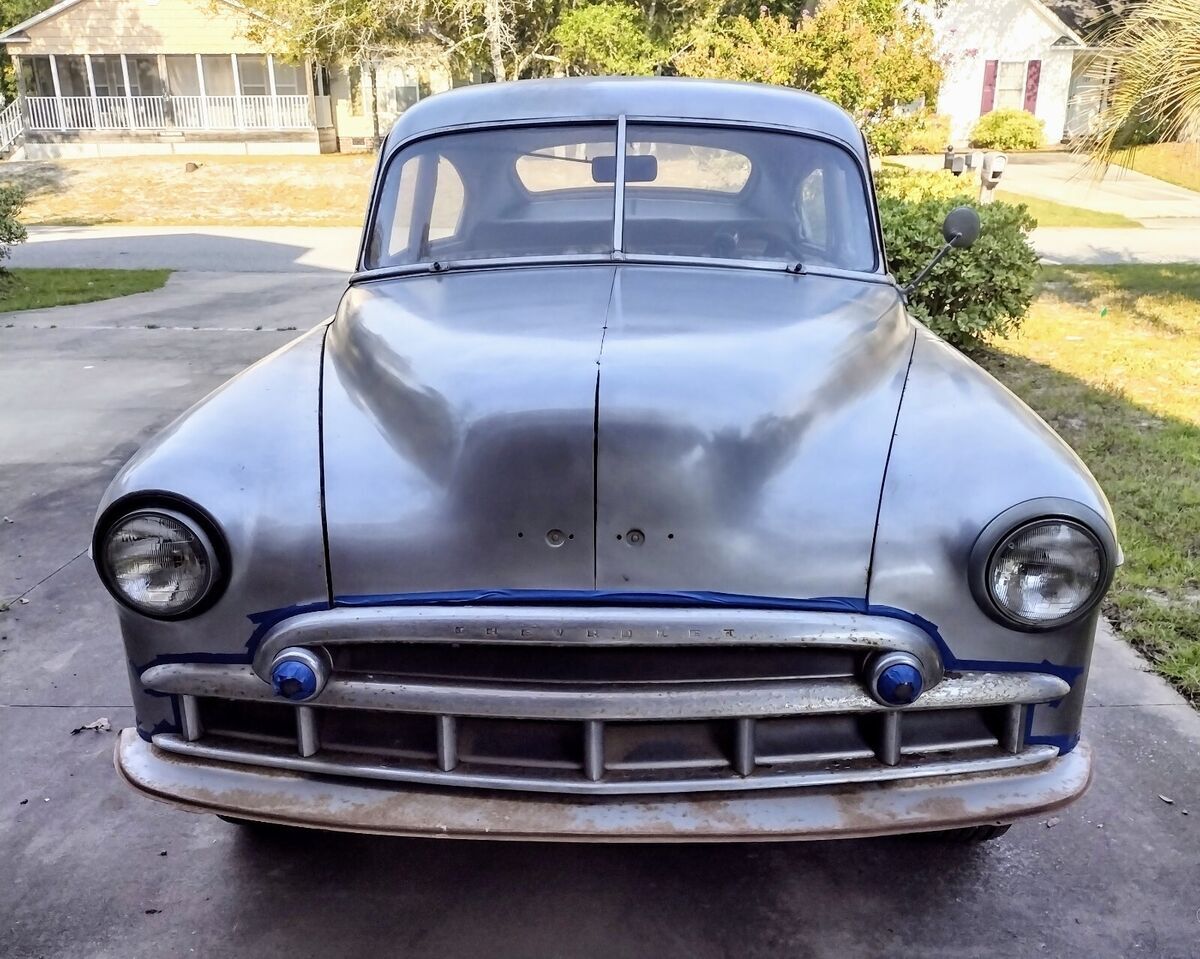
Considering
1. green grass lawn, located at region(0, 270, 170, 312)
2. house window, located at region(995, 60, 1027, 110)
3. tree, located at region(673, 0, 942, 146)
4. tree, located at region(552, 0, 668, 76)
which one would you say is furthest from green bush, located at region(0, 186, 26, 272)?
house window, located at region(995, 60, 1027, 110)

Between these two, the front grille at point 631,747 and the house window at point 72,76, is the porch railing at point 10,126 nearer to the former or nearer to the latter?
the house window at point 72,76

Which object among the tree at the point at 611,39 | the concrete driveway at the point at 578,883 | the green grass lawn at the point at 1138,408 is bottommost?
the green grass lawn at the point at 1138,408

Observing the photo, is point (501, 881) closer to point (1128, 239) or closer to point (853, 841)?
point (853, 841)

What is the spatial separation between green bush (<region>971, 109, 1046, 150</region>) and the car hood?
30095 mm

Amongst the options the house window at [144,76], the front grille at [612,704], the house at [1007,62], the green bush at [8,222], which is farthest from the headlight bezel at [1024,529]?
the house window at [144,76]

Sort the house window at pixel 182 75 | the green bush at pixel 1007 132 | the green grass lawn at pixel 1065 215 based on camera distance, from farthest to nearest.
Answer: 1. the house window at pixel 182 75
2. the green bush at pixel 1007 132
3. the green grass lawn at pixel 1065 215

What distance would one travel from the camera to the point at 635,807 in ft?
7.04

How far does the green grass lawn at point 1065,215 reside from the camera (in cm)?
1686

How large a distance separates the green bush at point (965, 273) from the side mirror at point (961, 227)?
3.78 m

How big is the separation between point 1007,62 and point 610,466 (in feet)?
113

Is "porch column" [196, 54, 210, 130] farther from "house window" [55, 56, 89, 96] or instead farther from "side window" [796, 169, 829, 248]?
"side window" [796, 169, 829, 248]

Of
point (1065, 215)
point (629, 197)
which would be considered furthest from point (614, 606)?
point (1065, 215)

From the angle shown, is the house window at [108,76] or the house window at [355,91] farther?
the house window at [108,76]

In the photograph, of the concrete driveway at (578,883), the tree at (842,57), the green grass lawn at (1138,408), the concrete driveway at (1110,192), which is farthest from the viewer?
the concrete driveway at (1110,192)
